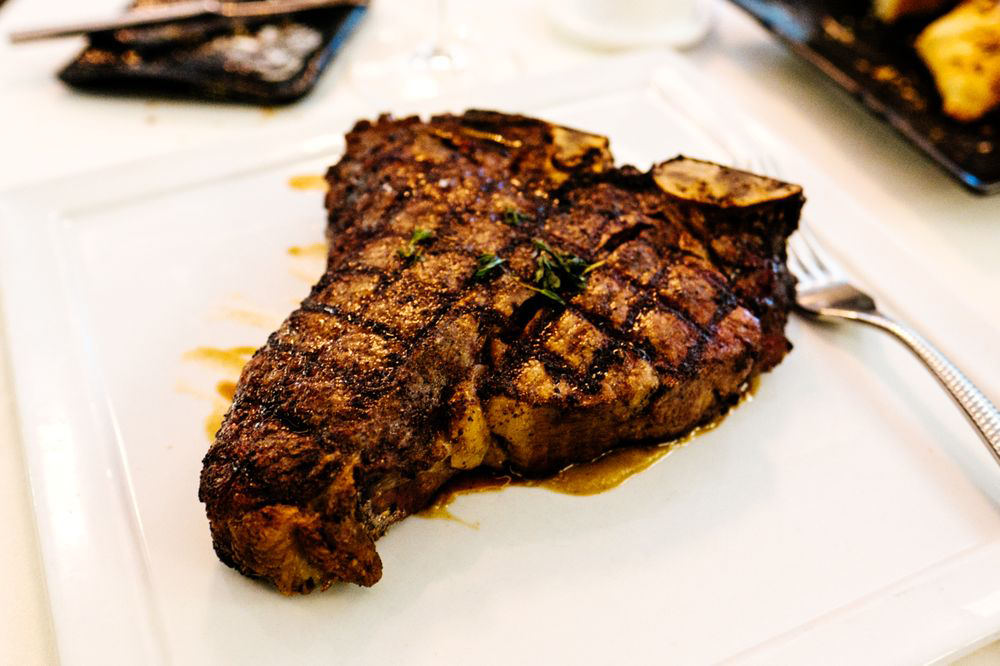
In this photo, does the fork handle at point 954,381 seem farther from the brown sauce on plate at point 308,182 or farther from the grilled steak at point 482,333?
the brown sauce on plate at point 308,182

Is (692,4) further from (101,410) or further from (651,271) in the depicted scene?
(101,410)

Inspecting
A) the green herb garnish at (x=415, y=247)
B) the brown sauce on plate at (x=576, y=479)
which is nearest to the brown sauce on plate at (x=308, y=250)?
the green herb garnish at (x=415, y=247)

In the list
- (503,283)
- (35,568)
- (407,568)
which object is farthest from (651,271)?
(35,568)

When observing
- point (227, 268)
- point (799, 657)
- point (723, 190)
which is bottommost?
point (227, 268)

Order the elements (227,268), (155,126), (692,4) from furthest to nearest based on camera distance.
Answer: (692,4), (155,126), (227,268)

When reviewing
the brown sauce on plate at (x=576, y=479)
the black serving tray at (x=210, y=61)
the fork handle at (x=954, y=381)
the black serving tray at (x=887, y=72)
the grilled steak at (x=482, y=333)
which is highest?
the black serving tray at (x=887, y=72)

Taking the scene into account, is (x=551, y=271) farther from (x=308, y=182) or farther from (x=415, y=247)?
(x=308, y=182)

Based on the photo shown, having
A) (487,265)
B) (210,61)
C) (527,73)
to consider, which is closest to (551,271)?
(487,265)
